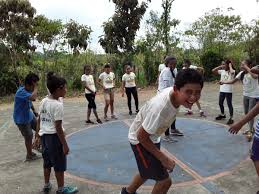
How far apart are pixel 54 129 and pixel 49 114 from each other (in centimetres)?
20

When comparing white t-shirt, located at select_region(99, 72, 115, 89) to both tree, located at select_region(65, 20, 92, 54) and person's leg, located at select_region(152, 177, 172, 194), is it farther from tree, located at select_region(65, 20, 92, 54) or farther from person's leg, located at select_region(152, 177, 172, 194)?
tree, located at select_region(65, 20, 92, 54)

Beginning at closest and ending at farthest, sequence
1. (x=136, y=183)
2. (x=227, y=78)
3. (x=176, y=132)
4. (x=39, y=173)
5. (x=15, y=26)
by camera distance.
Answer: (x=136, y=183)
(x=39, y=173)
(x=176, y=132)
(x=227, y=78)
(x=15, y=26)

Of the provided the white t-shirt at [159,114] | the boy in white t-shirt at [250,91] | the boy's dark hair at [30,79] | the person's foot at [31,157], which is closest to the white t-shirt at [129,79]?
the boy in white t-shirt at [250,91]

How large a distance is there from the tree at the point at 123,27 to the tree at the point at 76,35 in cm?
108

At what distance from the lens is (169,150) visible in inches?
253

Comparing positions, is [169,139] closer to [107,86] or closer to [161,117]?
[107,86]

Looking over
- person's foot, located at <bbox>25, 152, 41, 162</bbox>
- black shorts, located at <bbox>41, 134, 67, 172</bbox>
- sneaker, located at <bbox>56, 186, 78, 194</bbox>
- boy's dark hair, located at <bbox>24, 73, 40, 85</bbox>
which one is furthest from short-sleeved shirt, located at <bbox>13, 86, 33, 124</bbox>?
sneaker, located at <bbox>56, 186, 78, 194</bbox>

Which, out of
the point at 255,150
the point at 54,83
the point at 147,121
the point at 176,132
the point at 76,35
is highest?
the point at 76,35

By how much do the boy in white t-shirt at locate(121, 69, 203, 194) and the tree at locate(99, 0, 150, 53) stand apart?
14130 millimetres

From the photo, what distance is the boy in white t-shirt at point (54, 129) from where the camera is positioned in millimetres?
4359

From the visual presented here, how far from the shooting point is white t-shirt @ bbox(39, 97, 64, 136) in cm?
434

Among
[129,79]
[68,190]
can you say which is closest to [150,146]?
[68,190]

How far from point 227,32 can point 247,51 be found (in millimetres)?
1734

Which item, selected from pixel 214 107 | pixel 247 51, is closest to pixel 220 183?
pixel 214 107
